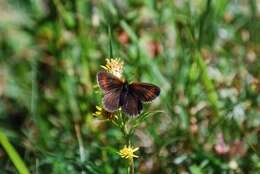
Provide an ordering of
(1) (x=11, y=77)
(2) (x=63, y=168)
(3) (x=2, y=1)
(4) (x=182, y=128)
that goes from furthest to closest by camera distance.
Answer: (3) (x=2, y=1) → (1) (x=11, y=77) → (4) (x=182, y=128) → (2) (x=63, y=168)

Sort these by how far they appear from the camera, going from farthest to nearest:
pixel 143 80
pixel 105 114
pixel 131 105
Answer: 1. pixel 143 80
2. pixel 105 114
3. pixel 131 105

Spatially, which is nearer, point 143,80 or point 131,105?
point 131,105

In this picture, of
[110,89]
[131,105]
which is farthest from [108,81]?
[131,105]

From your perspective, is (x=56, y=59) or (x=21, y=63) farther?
(x=21, y=63)

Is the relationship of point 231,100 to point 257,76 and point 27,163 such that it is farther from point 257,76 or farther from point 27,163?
point 27,163

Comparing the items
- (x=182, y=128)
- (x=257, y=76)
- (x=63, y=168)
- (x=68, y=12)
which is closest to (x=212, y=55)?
(x=257, y=76)

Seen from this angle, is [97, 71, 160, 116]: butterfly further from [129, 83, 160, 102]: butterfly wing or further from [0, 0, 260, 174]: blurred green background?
[0, 0, 260, 174]: blurred green background

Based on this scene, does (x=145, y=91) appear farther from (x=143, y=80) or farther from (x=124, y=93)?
(x=143, y=80)
